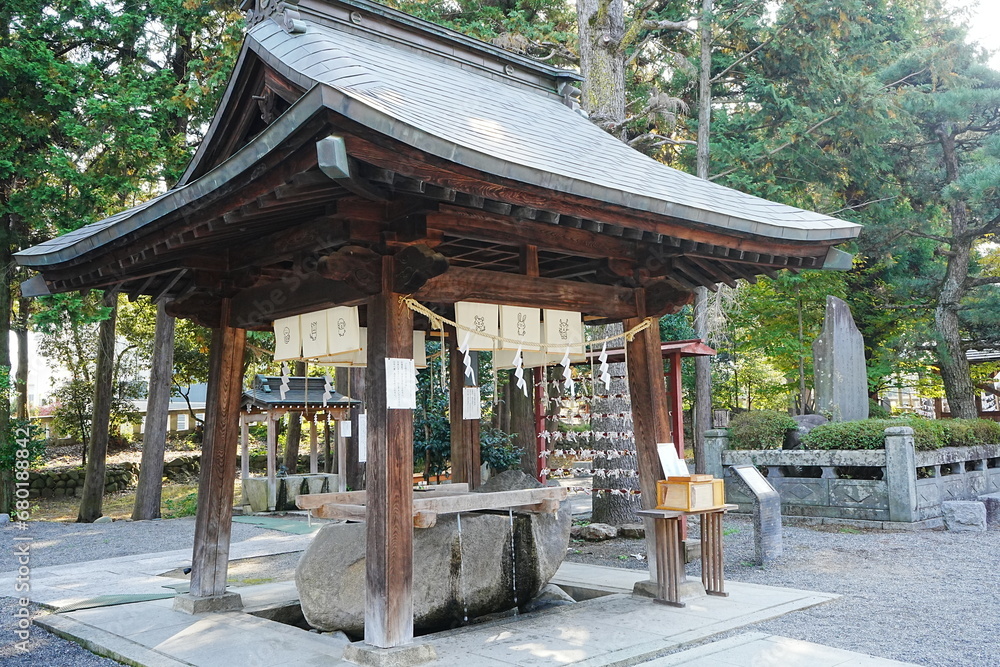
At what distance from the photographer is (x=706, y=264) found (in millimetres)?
6715

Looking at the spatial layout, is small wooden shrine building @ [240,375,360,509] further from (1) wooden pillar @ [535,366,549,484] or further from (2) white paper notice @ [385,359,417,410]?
(2) white paper notice @ [385,359,417,410]

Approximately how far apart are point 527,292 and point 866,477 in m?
7.86

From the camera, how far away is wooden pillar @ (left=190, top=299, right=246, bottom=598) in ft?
20.5

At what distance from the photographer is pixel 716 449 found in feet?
41.4

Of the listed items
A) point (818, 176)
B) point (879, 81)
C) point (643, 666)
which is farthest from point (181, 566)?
point (879, 81)

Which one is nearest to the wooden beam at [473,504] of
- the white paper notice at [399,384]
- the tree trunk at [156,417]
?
the white paper notice at [399,384]

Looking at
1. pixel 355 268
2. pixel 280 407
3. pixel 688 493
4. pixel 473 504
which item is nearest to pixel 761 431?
pixel 688 493

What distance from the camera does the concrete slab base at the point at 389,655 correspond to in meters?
4.52

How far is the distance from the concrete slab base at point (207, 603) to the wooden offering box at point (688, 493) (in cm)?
368

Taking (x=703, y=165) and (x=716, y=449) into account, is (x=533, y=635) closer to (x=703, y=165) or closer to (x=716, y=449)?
(x=716, y=449)

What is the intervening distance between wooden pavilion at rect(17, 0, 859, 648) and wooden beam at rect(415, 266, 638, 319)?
0.06ft

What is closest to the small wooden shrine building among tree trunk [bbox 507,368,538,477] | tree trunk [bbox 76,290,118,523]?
tree trunk [bbox 76,290,118,523]

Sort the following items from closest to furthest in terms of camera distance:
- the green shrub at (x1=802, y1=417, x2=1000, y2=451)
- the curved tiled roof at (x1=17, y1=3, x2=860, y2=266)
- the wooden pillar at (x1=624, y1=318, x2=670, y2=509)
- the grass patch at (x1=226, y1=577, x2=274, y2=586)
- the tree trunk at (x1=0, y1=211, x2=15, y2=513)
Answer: the curved tiled roof at (x1=17, y1=3, x2=860, y2=266) < the wooden pillar at (x1=624, y1=318, x2=670, y2=509) < the grass patch at (x1=226, y1=577, x2=274, y2=586) < the green shrub at (x1=802, y1=417, x2=1000, y2=451) < the tree trunk at (x1=0, y1=211, x2=15, y2=513)

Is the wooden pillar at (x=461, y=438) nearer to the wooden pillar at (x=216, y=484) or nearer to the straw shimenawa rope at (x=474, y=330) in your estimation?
the straw shimenawa rope at (x=474, y=330)
